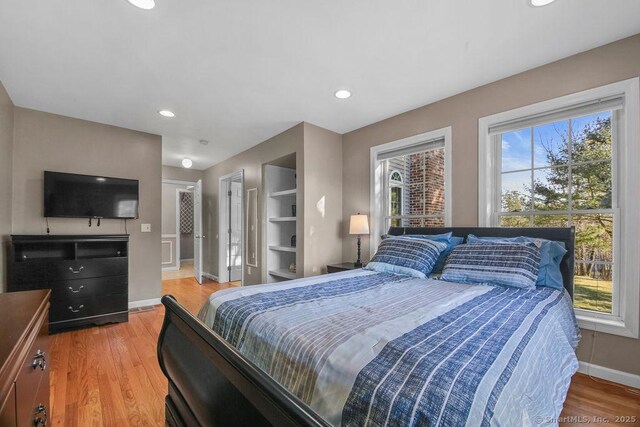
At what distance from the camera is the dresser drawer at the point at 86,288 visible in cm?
310

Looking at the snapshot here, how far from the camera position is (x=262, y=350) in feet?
3.93

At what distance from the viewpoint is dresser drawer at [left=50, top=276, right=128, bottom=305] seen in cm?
310

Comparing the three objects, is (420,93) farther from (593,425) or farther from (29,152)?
(29,152)

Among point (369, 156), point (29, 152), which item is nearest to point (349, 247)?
point (369, 156)

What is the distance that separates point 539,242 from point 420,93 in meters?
1.78

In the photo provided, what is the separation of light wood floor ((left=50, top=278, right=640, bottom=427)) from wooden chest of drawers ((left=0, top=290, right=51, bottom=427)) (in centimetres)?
68

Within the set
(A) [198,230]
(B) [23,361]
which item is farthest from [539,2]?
(A) [198,230]

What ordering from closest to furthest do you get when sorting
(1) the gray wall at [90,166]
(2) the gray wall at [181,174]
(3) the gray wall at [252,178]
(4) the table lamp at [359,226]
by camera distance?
(1) the gray wall at [90,166], (4) the table lamp at [359,226], (3) the gray wall at [252,178], (2) the gray wall at [181,174]

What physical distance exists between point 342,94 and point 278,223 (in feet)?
7.57

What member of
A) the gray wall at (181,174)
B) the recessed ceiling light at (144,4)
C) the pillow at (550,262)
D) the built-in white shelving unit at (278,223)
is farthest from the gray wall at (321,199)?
the gray wall at (181,174)

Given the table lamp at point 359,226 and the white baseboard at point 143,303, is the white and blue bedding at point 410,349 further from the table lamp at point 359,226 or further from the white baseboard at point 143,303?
the white baseboard at point 143,303

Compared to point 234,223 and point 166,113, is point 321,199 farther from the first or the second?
point 234,223

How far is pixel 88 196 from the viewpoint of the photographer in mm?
3547

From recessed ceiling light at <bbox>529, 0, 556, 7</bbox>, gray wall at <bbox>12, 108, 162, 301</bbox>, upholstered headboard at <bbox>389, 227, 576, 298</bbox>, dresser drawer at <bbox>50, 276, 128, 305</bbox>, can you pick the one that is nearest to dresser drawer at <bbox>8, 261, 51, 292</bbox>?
dresser drawer at <bbox>50, 276, 128, 305</bbox>
